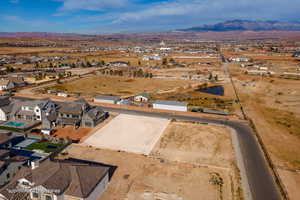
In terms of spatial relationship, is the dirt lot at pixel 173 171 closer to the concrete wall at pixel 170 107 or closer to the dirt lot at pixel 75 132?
the dirt lot at pixel 75 132

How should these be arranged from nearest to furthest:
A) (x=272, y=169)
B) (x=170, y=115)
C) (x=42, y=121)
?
1. (x=272, y=169)
2. (x=42, y=121)
3. (x=170, y=115)

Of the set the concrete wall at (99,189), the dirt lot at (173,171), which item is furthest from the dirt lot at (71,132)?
the concrete wall at (99,189)

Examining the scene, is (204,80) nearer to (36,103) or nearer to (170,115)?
(170,115)

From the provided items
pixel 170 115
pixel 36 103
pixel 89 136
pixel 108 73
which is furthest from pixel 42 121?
pixel 108 73

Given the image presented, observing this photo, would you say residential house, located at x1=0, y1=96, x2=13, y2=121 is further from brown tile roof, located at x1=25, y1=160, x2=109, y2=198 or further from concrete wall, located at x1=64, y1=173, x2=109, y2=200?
concrete wall, located at x1=64, y1=173, x2=109, y2=200

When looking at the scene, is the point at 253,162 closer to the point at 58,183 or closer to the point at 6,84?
the point at 58,183
